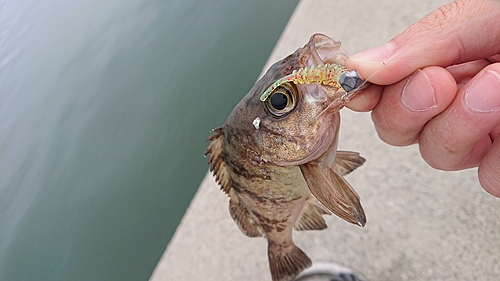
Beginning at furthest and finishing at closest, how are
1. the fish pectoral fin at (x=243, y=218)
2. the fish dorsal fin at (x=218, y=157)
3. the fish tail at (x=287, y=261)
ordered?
the fish tail at (x=287, y=261), the fish pectoral fin at (x=243, y=218), the fish dorsal fin at (x=218, y=157)

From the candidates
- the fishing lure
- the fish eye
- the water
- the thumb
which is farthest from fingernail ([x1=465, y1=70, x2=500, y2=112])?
the water

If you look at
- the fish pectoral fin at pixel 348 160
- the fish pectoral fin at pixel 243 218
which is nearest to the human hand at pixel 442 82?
the fish pectoral fin at pixel 348 160

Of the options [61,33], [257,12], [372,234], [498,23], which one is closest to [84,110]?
[61,33]

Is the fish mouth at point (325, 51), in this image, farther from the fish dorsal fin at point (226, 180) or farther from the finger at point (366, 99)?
the fish dorsal fin at point (226, 180)

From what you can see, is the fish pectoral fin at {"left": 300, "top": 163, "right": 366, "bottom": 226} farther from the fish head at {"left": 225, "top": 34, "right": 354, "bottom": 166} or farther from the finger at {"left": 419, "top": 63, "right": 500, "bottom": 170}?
the finger at {"left": 419, "top": 63, "right": 500, "bottom": 170}

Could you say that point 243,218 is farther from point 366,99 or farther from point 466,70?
point 466,70

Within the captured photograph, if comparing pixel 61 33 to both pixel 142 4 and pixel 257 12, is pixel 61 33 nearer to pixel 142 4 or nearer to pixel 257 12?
pixel 142 4
